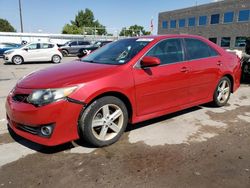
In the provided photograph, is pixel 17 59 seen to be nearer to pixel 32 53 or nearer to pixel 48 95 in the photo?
pixel 32 53

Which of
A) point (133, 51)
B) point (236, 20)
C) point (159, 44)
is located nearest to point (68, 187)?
point (133, 51)

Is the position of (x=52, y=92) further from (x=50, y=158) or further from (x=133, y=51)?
(x=133, y=51)

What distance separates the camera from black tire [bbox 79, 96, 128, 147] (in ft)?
10.8

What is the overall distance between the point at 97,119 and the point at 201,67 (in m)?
2.32

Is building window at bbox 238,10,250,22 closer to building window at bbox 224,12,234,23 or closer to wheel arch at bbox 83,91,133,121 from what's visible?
building window at bbox 224,12,234,23

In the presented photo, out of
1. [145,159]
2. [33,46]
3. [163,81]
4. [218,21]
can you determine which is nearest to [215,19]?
[218,21]

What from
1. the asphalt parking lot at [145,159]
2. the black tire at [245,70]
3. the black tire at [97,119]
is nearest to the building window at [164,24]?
the black tire at [245,70]

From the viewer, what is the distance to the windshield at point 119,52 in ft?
13.2

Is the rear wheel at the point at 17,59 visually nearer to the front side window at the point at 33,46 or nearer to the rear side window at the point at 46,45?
the front side window at the point at 33,46

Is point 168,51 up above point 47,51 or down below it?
above

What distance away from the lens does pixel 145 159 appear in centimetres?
324

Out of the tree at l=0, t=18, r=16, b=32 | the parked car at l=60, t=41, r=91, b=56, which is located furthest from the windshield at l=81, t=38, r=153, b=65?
the tree at l=0, t=18, r=16, b=32

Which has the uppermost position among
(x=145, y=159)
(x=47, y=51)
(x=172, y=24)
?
(x=172, y=24)

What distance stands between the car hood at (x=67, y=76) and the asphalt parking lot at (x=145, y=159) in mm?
933
